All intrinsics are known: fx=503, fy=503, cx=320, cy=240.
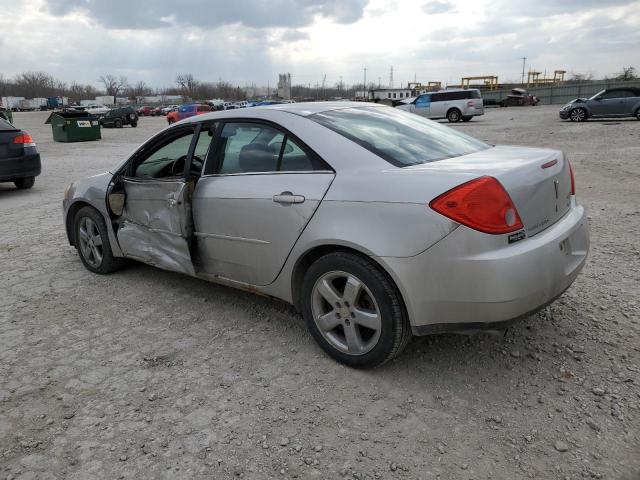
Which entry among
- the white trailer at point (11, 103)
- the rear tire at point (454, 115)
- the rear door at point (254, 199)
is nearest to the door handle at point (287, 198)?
the rear door at point (254, 199)

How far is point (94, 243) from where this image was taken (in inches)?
190

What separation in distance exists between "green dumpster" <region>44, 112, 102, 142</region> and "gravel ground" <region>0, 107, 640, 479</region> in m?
21.9

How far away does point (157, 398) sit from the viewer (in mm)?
2832

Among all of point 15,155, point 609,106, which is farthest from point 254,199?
point 609,106

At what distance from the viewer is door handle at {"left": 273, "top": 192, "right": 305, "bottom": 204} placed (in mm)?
3016

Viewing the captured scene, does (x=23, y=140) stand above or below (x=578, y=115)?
above

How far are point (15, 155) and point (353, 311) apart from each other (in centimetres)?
911

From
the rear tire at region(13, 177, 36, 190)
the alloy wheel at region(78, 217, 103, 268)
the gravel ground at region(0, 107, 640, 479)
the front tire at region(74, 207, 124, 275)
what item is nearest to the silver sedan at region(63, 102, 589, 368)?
the gravel ground at region(0, 107, 640, 479)

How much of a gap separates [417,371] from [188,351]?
1503 mm

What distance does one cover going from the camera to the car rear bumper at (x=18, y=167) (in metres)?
9.37

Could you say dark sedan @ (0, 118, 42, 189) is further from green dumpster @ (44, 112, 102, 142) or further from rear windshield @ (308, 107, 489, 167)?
green dumpster @ (44, 112, 102, 142)

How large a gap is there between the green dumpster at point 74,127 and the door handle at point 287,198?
23862 millimetres

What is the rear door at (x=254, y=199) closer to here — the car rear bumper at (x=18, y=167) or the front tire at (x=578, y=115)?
the car rear bumper at (x=18, y=167)

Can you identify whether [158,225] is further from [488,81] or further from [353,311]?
[488,81]
